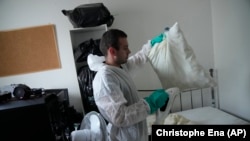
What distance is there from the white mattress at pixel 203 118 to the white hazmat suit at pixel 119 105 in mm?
654

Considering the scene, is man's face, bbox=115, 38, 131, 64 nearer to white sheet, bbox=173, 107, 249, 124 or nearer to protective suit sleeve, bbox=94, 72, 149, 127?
protective suit sleeve, bbox=94, 72, 149, 127

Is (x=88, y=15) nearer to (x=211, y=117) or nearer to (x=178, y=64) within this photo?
(x=178, y=64)

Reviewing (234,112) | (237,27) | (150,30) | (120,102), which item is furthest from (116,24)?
(234,112)

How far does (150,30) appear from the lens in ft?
7.86

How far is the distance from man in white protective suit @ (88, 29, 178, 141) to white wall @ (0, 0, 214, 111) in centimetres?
115

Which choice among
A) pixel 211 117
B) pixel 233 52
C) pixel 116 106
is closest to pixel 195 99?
pixel 211 117

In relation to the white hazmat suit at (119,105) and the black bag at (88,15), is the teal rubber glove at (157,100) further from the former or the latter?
the black bag at (88,15)

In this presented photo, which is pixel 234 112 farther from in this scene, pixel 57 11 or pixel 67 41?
pixel 57 11

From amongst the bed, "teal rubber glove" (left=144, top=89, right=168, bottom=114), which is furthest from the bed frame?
"teal rubber glove" (left=144, top=89, right=168, bottom=114)

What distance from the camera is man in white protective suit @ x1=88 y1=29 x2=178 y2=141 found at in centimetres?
114

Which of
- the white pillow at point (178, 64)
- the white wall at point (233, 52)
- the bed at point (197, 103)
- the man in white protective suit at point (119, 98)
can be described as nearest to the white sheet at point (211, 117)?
the bed at point (197, 103)

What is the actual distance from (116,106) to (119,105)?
0.02 meters

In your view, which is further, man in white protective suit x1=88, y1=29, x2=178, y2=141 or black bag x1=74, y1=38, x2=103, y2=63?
black bag x1=74, y1=38, x2=103, y2=63

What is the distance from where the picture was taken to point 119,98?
3.73ft
